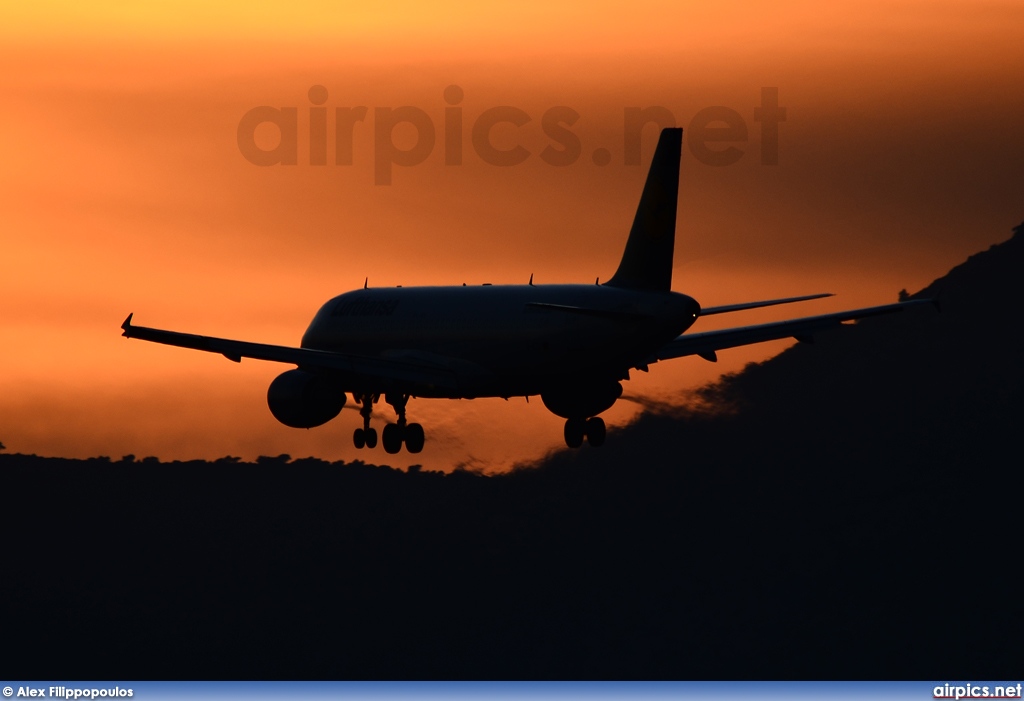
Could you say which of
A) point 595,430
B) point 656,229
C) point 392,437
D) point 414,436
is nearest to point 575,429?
point 595,430

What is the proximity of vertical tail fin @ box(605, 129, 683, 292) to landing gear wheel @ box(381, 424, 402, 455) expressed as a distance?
498 inches

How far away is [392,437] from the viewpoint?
253ft

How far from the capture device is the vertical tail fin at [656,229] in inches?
2717

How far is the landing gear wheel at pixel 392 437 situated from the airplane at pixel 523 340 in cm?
6

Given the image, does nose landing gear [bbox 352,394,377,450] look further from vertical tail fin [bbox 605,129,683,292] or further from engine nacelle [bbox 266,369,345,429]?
vertical tail fin [bbox 605,129,683,292]

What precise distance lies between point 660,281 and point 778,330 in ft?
26.6

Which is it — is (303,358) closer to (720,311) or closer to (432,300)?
(432,300)

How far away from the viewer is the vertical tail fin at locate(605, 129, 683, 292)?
226 ft

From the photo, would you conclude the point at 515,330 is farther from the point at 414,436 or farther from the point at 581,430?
the point at 414,436

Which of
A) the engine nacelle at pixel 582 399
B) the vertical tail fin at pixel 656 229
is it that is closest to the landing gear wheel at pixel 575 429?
the engine nacelle at pixel 582 399

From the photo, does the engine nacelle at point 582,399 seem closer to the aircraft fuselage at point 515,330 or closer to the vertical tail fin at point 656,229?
the aircraft fuselage at point 515,330

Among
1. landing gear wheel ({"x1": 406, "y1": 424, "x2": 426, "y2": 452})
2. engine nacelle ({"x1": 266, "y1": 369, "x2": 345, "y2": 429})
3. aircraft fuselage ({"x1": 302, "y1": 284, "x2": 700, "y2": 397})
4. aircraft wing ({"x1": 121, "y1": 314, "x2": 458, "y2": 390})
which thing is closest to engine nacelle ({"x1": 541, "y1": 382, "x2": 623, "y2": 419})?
aircraft fuselage ({"x1": 302, "y1": 284, "x2": 700, "y2": 397})

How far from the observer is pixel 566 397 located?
249ft

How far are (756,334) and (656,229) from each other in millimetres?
8990
